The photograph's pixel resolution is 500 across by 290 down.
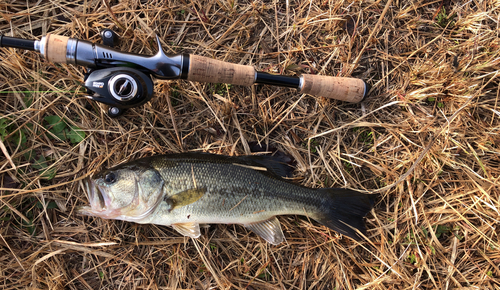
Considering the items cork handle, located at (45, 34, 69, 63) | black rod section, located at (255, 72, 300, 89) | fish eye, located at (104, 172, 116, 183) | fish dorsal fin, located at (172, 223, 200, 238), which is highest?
cork handle, located at (45, 34, 69, 63)

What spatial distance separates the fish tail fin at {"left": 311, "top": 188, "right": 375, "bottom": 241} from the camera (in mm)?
2801

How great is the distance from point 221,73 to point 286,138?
98cm

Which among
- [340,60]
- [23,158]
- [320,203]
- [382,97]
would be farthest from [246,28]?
[23,158]

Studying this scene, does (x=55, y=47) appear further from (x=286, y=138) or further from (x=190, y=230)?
(x=286, y=138)

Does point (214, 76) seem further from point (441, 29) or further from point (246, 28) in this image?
point (441, 29)

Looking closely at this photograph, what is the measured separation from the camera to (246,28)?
3.00m

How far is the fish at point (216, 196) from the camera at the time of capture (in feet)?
8.19

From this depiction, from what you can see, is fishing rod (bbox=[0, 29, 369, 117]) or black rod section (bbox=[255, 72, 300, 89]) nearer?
fishing rod (bbox=[0, 29, 369, 117])

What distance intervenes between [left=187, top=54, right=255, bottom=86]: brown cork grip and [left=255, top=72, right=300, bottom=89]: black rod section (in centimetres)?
7

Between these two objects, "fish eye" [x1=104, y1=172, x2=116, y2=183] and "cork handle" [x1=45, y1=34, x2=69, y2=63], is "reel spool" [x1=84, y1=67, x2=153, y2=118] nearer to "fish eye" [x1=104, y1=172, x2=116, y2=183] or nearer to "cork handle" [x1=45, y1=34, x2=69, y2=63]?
"cork handle" [x1=45, y1=34, x2=69, y2=63]

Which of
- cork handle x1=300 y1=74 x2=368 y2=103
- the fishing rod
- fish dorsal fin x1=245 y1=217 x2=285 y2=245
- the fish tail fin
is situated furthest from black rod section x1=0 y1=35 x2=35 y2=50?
the fish tail fin

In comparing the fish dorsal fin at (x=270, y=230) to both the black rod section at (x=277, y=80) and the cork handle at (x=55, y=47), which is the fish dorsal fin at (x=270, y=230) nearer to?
the black rod section at (x=277, y=80)

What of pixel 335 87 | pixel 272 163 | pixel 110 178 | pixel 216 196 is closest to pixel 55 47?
pixel 110 178

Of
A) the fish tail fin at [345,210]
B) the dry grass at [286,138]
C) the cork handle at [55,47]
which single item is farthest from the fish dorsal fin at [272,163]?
the cork handle at [55,47]
